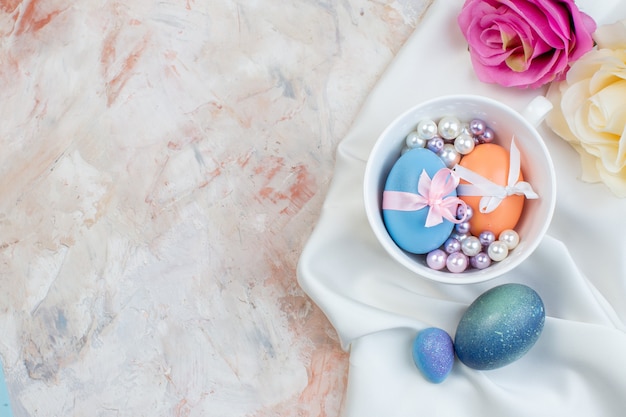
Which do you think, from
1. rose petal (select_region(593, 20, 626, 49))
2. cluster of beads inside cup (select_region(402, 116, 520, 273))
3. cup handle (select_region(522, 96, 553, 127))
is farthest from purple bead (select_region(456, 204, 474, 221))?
rose petal (select_region(593, 20, 626, 49))

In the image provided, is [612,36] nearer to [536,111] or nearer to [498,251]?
[536,111]

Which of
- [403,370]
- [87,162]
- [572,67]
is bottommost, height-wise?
[403,370]

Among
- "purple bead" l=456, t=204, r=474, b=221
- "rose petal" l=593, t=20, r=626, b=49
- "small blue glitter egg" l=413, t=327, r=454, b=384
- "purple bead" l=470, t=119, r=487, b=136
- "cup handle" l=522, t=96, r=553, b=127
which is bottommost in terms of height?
"small blue glitter egg" l=413, t=327, r=454, b=384

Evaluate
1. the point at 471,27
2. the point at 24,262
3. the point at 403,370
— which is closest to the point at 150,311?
the point at 24,262

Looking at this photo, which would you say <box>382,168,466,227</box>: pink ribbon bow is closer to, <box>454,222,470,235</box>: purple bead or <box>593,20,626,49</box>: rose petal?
<box>454,222,470,235</box>: purple bead

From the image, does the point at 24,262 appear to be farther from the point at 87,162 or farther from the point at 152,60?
the point at 152,60

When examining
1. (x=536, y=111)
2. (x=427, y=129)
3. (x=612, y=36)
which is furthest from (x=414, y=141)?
(x=612, y=36)
